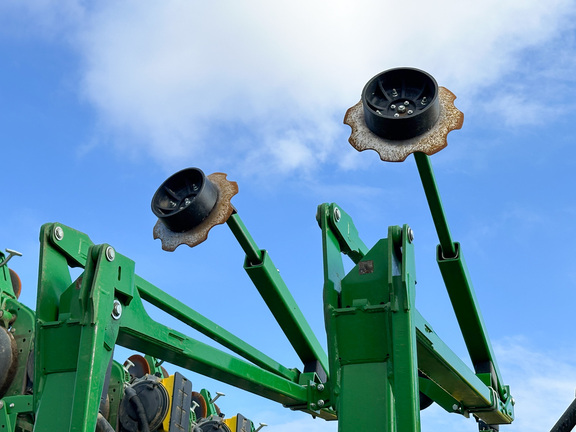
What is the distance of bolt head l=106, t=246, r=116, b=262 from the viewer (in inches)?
251

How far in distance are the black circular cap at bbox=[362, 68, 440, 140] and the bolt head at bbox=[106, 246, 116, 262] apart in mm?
2155

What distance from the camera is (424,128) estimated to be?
603cm

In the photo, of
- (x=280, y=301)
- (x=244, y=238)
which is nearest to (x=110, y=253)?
(x=244, y=238)

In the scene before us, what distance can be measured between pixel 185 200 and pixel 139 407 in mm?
3658

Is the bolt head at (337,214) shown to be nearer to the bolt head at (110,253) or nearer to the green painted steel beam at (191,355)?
the green painted steel beam at (191,355)

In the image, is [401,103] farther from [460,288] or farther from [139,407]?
[139,407]

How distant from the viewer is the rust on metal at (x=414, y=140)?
601 cm

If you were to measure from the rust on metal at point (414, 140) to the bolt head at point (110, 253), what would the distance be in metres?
1.98

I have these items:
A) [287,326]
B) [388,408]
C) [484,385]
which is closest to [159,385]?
[287,326]

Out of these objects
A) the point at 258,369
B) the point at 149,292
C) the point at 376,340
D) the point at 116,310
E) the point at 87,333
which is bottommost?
the point at 87,333

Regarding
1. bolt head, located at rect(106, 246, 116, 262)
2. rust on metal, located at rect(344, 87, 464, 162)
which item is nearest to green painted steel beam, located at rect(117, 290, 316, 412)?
bolt head, located at rect(106, 246, 116, 262)

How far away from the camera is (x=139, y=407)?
1005cm

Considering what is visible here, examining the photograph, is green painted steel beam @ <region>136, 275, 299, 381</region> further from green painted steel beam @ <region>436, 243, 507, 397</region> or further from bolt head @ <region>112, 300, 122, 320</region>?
green painted steel beam @ <region>436, 243, 507, 397</region>

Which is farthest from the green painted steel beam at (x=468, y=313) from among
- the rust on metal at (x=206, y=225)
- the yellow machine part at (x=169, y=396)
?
the yellow machine part at (x=169, y=396)
